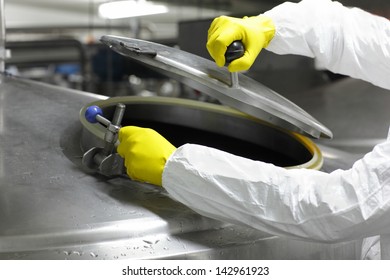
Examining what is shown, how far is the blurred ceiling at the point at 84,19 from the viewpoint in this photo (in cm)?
620

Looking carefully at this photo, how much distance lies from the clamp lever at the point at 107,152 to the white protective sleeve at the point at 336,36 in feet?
1.76

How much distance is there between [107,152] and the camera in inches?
46.3

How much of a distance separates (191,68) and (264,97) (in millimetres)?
224

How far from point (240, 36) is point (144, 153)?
1.35 ft

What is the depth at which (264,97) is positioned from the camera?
130cm

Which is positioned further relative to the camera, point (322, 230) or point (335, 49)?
point (335, 49)

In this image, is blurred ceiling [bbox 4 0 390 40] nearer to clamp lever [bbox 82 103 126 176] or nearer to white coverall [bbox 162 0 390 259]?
clamp lever [bbox 82 103 126 176]

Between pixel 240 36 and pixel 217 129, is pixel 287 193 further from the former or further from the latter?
pixel 217 129

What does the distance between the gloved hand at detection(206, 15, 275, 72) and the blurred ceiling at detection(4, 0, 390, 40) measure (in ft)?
8.16

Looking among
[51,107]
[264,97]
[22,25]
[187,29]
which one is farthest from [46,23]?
[264,97]

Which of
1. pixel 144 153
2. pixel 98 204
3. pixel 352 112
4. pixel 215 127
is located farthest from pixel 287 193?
pixel 352 112

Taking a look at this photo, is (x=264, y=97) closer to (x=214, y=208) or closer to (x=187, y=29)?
(x=214, y=208)

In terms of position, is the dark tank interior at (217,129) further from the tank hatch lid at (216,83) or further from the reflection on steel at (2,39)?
the reflection on steel at (2,39)

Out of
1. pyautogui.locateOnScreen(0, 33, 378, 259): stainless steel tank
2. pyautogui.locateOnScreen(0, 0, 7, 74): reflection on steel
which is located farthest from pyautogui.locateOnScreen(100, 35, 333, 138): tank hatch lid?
pyautogui.locateOnScreen(0, 0, 7, 74): reflection on steel
